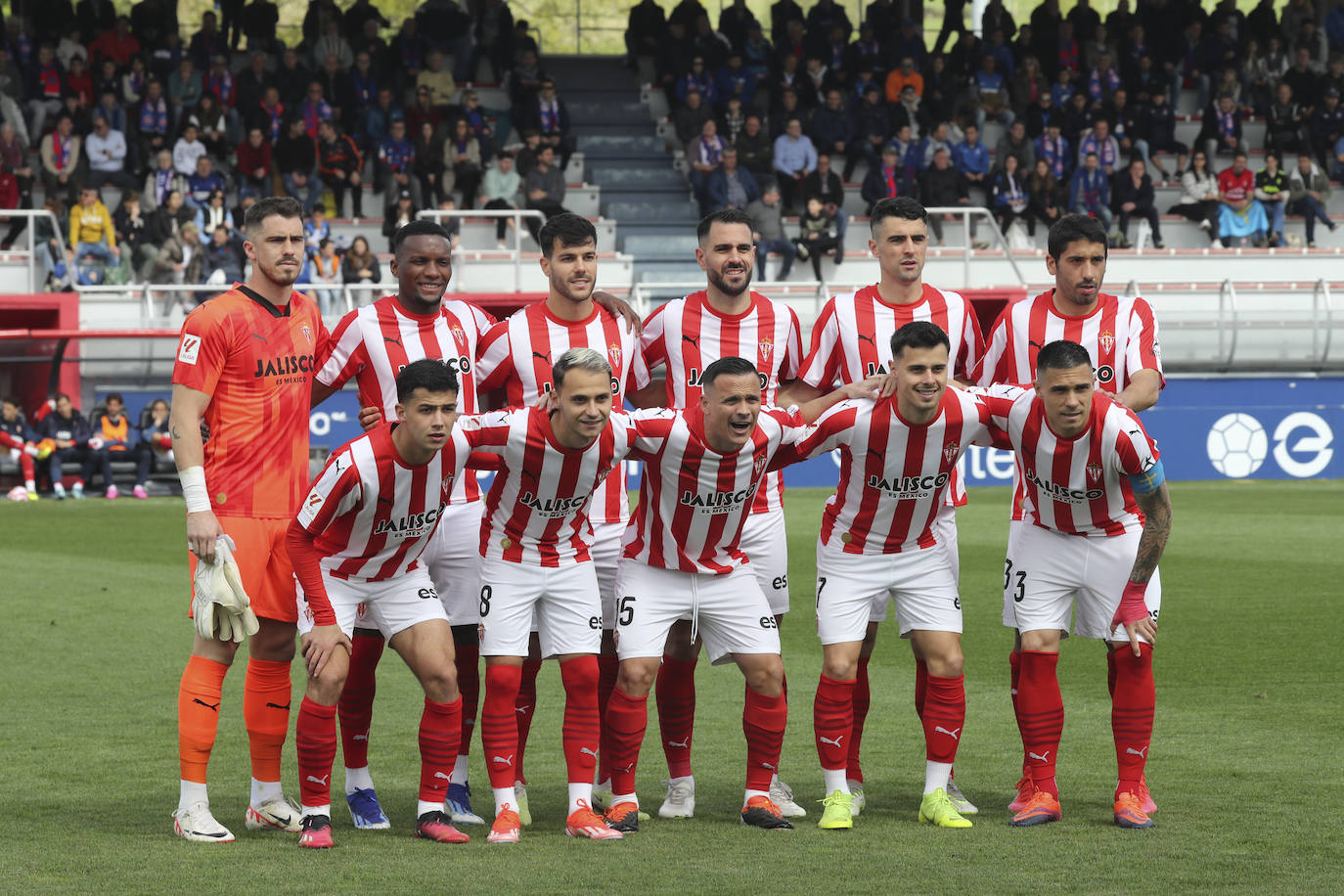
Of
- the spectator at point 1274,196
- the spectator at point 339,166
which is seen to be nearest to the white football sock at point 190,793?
the spectator at point 339,166

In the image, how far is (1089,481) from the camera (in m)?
5.97

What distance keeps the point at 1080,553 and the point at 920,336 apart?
1.05m

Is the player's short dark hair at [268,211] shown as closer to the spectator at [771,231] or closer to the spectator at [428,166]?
the spectator at [771,231]

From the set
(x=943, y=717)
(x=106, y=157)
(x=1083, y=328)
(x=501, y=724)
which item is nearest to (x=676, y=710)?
(x=501, y=724)

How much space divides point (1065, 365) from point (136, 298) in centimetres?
1686

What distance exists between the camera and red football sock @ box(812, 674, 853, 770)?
590 cm

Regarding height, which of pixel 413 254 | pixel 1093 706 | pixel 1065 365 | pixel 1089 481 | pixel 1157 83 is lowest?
pixel 1093 706

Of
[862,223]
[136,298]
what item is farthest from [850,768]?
[862,223]

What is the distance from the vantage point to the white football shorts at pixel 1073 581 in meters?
6.05

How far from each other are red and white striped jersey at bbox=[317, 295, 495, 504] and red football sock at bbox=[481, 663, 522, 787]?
81cm

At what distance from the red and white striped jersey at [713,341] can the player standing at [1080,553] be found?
93cm

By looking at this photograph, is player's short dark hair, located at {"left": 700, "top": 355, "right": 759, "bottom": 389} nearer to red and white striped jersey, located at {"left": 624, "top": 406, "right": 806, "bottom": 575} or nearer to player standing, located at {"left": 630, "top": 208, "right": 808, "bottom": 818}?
red and white striped jersey, located at {"left": 624, "top": 406, "right": 806, "bottom": 575}

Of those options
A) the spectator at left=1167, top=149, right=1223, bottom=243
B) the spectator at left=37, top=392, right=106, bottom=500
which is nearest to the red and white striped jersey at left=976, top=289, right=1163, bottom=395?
the spectator at left=37, top=392, right=106, bottom=500

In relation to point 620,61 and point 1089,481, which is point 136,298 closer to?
point 620,61
